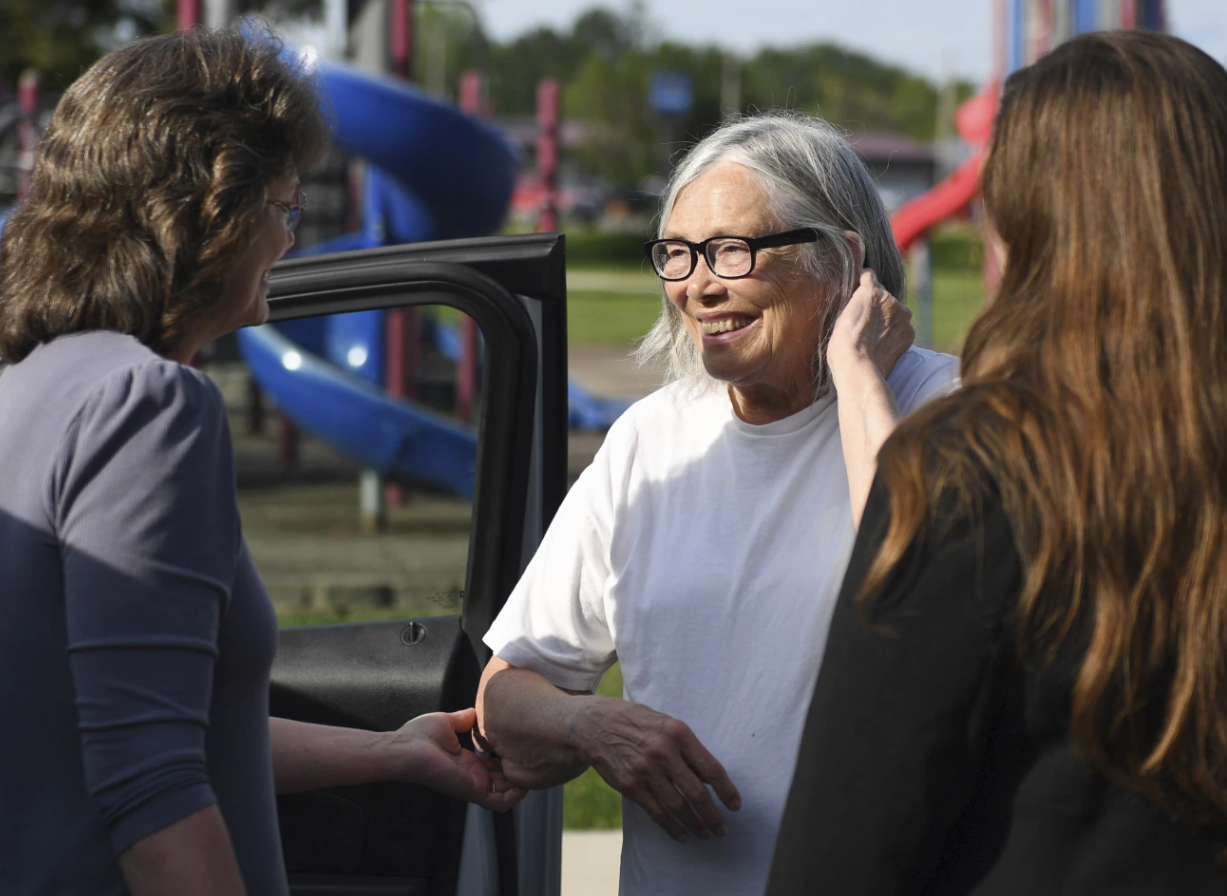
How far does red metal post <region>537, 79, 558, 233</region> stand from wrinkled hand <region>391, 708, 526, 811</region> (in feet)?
30.4

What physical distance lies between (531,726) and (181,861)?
0.79 m

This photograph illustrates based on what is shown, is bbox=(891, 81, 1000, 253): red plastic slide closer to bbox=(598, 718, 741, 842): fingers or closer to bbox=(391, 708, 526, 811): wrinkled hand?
bbox=(391, 708, 526, 811): wrinkled hand

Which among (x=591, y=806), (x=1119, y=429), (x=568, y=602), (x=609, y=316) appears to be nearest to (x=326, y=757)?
(x=568, y=602)

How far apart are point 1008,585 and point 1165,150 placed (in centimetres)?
40

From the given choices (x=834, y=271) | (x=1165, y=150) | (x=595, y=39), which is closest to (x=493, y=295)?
(x=834, y=271)

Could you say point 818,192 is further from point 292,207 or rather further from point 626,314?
point 626,314

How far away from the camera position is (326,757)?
6.42ft

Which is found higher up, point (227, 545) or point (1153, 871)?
point (227, 545)

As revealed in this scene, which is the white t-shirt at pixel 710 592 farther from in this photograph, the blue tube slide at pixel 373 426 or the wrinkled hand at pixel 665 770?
the blue tube slide at pixel 373 426

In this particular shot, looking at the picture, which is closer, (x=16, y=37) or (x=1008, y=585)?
(x=1008, y=585)

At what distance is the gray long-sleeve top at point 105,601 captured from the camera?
4.34 feet

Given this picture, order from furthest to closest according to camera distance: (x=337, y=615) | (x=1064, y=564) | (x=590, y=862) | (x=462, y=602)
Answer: (x=337, y=615), (x=590, y=862), (x=462, y=602), (x=1064, y=564)

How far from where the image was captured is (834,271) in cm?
216

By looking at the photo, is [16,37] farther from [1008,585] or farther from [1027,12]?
[1008,585]
